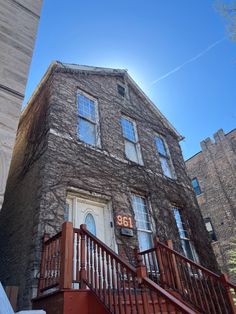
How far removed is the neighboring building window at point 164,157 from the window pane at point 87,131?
3.34 meters

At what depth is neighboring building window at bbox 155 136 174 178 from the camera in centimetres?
963

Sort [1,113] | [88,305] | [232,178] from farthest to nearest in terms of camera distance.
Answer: [232,178] < [88,305] < [1,113]

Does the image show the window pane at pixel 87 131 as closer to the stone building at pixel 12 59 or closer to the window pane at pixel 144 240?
the window pane at pixel 144 240

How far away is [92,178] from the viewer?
6184 mm

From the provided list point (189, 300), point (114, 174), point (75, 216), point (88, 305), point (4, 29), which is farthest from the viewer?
point (114, 174)

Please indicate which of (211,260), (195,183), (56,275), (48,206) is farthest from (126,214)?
(195,183)

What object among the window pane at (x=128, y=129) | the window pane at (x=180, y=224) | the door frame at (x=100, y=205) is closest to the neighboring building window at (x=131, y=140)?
the window pane at (x=128, y=129)

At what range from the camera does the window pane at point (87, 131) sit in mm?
7023

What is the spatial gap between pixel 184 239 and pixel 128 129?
4.24m

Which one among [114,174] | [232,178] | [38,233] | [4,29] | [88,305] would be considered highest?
[232,178]

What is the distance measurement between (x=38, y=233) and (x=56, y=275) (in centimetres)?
106

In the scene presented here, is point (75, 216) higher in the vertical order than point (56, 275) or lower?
higher

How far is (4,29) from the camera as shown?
122 cm

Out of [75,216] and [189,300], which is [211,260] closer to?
[189,300]
